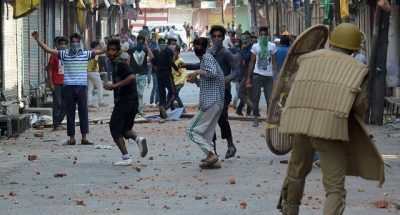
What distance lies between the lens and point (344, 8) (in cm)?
2314

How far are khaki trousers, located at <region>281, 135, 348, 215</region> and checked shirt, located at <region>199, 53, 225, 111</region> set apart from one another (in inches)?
207

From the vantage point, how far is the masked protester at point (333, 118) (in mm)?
8188

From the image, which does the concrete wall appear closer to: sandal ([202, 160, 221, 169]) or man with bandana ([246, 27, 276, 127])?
man with bandana ([246, 27, 276, 127])

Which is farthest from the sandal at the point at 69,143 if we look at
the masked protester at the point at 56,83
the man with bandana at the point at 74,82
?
the masked protester at the point at 56,83

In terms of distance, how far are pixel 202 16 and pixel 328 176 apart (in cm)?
9192

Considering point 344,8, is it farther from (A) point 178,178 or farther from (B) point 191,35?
(B) point 191,35

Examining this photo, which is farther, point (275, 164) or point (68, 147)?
point (68, 147)

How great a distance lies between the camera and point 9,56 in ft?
82.6

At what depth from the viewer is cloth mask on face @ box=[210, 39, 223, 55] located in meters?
15.1

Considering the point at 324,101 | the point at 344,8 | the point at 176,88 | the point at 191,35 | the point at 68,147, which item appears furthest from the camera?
the point at 191,35

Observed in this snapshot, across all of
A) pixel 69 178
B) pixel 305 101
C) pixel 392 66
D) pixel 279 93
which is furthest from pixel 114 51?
pixel 392 66

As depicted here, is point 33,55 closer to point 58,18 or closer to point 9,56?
point 9,56

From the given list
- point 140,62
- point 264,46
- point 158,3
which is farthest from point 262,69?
point 158,3

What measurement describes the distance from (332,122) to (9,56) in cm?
1782
